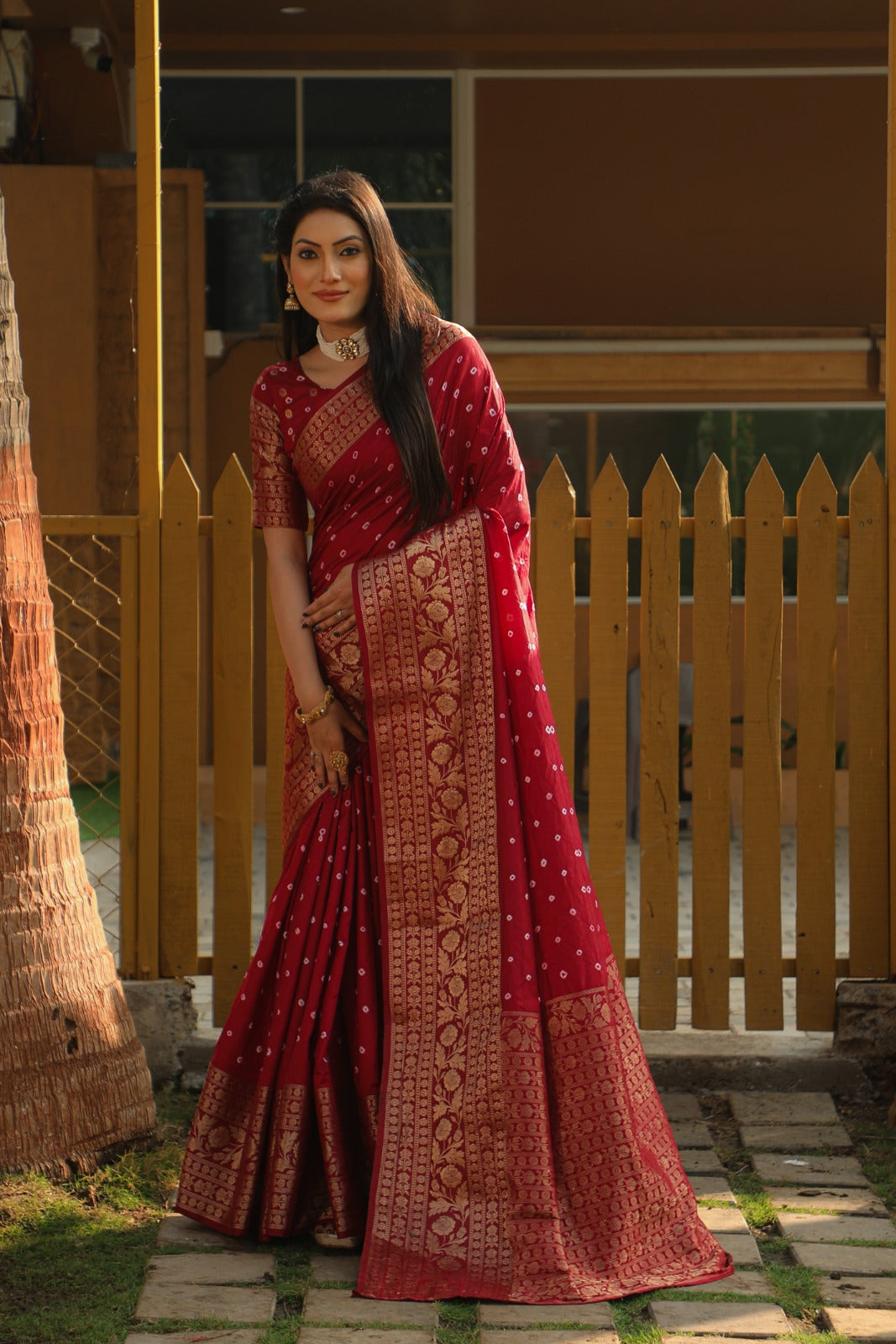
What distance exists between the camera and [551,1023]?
109 inches

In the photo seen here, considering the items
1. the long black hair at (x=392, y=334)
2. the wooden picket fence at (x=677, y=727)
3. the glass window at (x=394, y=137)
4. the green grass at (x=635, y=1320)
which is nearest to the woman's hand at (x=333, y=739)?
the long black hair at (x=392, y=334)

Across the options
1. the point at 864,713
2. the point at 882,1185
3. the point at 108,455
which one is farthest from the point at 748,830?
the point at 108,455

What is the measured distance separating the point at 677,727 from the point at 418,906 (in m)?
1.29

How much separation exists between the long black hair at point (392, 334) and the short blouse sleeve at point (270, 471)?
0.24 metres

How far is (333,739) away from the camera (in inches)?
113

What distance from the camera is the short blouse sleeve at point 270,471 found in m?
2.96

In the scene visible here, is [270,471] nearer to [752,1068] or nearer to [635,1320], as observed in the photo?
[635,1320]

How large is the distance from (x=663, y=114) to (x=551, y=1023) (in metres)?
7.26

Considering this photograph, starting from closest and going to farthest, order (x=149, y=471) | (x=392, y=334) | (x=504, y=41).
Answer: (x=392, y=334)
(x=149, y=471)
(x=504, y=41)

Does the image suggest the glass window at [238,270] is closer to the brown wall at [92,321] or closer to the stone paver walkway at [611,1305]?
the brown wall at [92,321]

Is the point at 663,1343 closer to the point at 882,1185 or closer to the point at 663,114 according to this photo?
the point at 882,1185

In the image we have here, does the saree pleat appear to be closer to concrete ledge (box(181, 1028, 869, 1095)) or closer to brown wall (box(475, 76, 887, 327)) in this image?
concrete ledge (box(181, 1028, 869, 1095))

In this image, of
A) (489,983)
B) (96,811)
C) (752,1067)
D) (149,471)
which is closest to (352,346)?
(149,471)

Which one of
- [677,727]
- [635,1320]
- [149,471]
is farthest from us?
[677,727]
